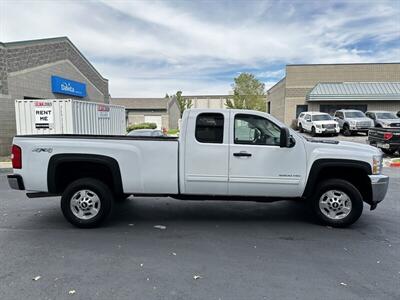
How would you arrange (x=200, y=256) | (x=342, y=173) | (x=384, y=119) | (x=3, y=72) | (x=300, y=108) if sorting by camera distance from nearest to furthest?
(x=200, y=256) < (x=342, y=173) < (x=3, y=72) < (x=384, y=119) < (x=300, y=108)

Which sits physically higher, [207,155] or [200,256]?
[207,155]

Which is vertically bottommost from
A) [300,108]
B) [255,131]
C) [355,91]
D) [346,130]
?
[346,130]

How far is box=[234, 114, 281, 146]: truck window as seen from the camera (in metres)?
4.75

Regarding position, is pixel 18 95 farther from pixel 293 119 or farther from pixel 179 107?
pixel 179 107

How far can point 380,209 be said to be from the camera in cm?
589

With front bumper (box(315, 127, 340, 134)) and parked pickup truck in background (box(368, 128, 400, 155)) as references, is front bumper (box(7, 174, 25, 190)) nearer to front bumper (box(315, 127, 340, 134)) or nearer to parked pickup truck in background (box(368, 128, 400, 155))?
parked pickup truck in background (box(368, 128, 400, 155))

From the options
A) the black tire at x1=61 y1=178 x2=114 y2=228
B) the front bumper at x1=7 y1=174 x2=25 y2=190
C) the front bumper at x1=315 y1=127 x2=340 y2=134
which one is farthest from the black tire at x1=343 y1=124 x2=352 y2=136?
the front bumper at x1=7 y1=174 x2=25 y2=190

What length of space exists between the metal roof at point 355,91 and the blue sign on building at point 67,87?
2063 centimetres

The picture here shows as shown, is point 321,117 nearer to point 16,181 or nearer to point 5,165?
point 5,165

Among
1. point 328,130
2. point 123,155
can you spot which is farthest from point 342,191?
point 328,130

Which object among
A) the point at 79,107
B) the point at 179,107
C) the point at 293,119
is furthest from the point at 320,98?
the point at 179,107

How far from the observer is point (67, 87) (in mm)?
19688

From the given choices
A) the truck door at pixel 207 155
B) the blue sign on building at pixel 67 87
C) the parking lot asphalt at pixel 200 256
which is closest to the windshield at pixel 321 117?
the blue sign on building at pixel 67 87

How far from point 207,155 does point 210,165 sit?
17 centimetres
